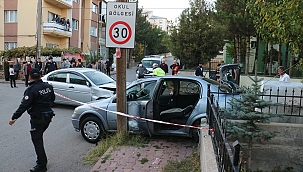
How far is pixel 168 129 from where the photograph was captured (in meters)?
6.66

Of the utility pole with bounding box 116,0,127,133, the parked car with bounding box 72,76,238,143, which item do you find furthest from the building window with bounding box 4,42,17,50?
the utility pole with bounding box 116,0,127,133

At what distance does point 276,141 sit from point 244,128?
105cm

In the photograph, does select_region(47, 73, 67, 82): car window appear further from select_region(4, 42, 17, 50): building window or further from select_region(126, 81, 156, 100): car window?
select_region(4, 42, 17, 50): building window

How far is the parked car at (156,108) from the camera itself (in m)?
6.51

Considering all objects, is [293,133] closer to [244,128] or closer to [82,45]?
[244,128]

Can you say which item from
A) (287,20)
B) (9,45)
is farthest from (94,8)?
(287,20)

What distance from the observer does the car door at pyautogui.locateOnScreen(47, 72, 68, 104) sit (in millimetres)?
11648

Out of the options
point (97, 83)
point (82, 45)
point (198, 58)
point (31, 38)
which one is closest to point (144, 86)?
point (97, 83)

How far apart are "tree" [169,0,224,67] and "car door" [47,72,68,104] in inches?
506

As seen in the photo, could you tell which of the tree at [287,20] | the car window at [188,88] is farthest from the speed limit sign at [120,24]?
the tree at [287,20]

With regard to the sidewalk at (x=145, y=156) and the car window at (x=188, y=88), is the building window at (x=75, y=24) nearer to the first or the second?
the car window at (x=188, y=88)

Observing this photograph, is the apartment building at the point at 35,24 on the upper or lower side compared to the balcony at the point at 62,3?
lower

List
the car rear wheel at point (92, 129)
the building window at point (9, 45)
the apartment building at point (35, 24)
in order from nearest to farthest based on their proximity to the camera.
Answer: the car rear wheel at point (92, 129), the apartment building at point (35, 24), the building window at point (9, 45)

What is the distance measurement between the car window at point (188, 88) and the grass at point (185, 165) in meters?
2.11
